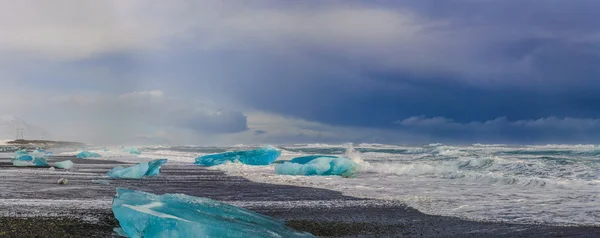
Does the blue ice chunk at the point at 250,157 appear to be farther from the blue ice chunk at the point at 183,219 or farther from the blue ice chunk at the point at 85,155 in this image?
the blue ice chunk at the point at 183,219

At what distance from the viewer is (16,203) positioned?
29.0ft

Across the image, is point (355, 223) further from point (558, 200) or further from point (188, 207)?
point (558, 200)

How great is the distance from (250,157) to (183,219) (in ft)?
70.9

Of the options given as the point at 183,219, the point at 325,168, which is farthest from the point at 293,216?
the point at 325,168

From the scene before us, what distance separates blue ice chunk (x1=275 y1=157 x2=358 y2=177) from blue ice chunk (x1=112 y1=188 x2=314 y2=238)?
1184 centimetres

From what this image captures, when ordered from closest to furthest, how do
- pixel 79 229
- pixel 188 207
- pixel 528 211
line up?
pixel 188 207
pixel 79 229
pixel 528 211

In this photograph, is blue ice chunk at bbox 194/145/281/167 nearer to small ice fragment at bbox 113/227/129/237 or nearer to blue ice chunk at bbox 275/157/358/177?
blue ice chunk at bbox 275/157/358/177

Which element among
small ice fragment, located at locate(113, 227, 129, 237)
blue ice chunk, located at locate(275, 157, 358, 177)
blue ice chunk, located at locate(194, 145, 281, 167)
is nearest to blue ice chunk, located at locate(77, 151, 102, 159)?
blue ice chunk, located at locate(194, 145, 281, 167)

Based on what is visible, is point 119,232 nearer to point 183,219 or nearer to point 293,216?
point 183,219

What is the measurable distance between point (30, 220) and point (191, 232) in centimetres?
330

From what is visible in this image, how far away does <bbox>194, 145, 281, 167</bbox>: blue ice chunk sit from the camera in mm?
26467

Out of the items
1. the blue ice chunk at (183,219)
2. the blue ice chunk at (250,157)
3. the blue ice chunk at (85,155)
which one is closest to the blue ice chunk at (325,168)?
the blue ice chunk at (250,157)

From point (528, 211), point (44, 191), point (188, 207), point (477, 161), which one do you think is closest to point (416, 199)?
point (528, 211)

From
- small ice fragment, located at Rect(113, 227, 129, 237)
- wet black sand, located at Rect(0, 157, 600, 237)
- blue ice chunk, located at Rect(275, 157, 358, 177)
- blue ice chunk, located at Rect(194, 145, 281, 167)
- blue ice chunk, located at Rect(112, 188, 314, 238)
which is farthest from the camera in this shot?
blue ice chunk, located at Rect(194, 145, 281, 167)
